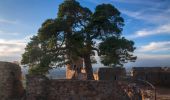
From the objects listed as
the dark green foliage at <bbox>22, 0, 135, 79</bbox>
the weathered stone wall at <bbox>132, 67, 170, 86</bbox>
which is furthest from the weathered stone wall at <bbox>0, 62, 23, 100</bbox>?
the weathered stone wall at <bbox>132, 67, 170, 86</bbox>

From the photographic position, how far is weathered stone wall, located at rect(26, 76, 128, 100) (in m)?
22.4

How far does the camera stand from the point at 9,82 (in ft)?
77.1

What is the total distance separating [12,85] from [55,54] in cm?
469

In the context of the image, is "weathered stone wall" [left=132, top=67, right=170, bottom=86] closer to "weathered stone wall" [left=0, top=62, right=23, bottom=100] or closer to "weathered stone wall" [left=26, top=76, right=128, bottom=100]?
"weathered stone wall" [left=26, top=76, right=128, bottom=100]

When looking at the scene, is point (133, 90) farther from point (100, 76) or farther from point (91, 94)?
point (100, 76)

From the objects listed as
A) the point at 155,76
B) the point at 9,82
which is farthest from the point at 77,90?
the point at 155,76

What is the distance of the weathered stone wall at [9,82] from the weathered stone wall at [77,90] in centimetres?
217

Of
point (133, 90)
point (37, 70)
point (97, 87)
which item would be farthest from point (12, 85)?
point (133, 90)

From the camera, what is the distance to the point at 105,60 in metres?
26.6

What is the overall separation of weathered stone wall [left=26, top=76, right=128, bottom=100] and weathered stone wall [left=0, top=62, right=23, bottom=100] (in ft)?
7.13

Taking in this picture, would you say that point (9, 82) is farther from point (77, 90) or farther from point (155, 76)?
point (155, 76)

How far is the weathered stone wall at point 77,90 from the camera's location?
22422 millimetres

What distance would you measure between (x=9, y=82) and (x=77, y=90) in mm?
5044

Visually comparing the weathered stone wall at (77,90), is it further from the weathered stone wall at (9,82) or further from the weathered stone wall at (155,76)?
the weathered stone wall at (155,76)
